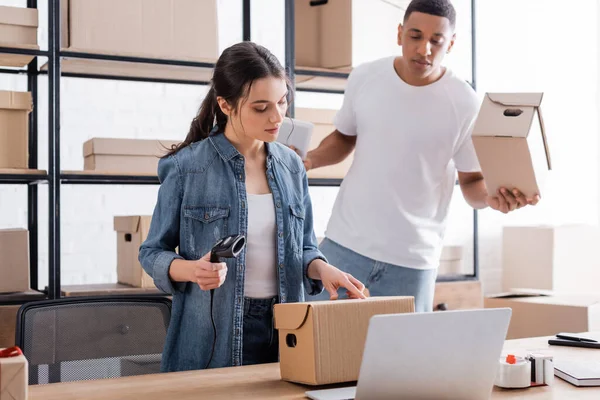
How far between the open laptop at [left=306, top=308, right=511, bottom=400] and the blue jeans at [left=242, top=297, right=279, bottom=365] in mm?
549

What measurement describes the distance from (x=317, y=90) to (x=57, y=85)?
1200 millimetres

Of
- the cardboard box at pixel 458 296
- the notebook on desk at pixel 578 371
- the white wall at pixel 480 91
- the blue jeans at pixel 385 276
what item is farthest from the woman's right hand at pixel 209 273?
the cardboard box at pixel 458 296

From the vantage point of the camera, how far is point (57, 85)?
2.75 meters

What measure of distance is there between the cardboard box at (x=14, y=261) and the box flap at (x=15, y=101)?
1.39 feet

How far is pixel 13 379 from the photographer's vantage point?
1.11m

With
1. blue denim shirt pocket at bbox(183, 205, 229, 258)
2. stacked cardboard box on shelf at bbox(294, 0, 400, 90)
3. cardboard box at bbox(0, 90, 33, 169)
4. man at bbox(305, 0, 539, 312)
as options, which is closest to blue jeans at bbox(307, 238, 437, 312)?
man at bbox(305, 0, 539, 312)

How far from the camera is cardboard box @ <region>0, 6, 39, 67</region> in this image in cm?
269

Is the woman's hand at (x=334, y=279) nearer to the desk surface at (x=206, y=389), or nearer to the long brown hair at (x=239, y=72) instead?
the desk surface at (x=206, y=389)

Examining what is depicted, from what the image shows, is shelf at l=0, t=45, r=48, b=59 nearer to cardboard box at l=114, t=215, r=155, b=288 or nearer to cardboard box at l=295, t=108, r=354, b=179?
cardboard box at l=114, t=215, r=155, b=288

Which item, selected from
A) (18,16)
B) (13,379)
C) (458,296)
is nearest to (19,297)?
(18,16)

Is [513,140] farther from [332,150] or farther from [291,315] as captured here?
[291,315]

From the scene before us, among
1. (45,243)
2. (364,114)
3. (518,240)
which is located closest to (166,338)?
(364,114)

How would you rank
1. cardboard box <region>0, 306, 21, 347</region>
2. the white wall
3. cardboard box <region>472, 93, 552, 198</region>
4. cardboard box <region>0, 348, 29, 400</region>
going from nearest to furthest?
cardboard box <region>0, 348, 29, 400</region>
cardboard box <region>472, 93, 552, 198</region>
cardboard box <region>0, 306, 21, 347</region>
the white wall

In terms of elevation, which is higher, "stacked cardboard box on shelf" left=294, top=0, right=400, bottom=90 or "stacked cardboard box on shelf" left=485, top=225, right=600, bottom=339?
"stacked cardboard box on shelf" left=294, top=0, right=400, bottom=90
